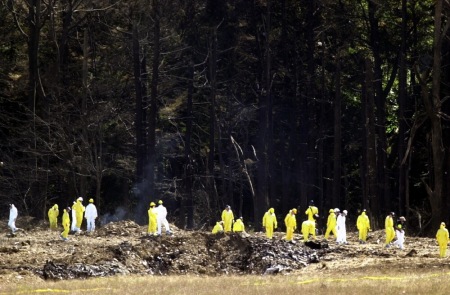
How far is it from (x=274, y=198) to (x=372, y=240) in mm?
23944

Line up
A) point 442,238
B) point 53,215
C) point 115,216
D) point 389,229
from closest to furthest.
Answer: point 442,238, point 389,229, point 53,215, point 115,216

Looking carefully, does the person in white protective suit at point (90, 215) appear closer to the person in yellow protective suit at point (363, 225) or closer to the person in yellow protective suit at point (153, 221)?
the person in yellow protective suit at point (153, 221)

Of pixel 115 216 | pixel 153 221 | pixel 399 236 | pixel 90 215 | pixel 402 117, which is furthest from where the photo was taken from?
pixel 115 216

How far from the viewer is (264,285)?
33000 millimetres

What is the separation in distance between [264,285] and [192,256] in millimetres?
9420

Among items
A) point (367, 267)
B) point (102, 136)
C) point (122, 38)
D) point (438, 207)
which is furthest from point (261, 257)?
point (122, 38)

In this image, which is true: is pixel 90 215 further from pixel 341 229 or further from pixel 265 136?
pixel 265 136

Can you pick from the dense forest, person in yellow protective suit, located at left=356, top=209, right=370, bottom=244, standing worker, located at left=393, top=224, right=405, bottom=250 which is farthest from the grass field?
the dense forest

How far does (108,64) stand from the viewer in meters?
67.1

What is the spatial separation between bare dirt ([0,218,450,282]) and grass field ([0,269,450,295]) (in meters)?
2.02

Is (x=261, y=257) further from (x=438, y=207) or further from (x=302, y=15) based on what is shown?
(x=302, y=15)

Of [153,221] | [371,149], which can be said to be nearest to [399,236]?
[153,221]

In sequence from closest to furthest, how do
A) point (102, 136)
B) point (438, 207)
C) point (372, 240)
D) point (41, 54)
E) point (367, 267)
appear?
point (367, 267)
point (372, 240)
point (438, 207)
point (102, 136)
point (41, 54)

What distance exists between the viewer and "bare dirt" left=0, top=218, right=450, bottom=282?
38.1m
